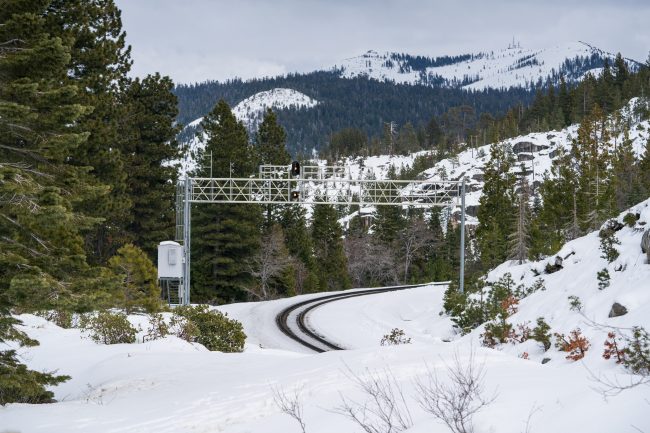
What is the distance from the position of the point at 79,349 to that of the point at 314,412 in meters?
8.63

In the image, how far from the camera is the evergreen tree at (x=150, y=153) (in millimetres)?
32688

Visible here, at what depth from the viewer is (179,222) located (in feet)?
102

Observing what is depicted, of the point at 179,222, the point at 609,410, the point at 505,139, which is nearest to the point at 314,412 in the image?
the point at 609,410

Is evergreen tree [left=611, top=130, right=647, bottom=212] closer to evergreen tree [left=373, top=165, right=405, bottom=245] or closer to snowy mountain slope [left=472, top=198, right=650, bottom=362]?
snowy mountain slope [left=472, top=198, right=650, bottom=362]

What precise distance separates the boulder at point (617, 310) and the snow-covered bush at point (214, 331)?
9892 millimetres

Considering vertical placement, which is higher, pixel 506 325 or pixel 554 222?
pixel 554 222

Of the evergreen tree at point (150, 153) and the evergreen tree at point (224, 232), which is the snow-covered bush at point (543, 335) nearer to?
the evergreen tree at point (150, 153)

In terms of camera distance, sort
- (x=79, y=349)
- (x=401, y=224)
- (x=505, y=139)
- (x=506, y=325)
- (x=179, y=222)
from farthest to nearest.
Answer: (x=505, y=139), (x=401, y=224), (x=179, y=222), (x=506, y=325), (x=79, y=349)

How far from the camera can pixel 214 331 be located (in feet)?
57.0

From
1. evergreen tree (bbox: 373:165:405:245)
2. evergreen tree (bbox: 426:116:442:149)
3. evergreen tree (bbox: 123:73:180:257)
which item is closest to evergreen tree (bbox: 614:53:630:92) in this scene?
evergreen tree (bbox: 426:116:442:149)

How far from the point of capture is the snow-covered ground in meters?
6.02

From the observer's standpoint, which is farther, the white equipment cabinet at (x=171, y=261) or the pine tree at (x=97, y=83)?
the white equipment cabinet at (x=171, y=261)

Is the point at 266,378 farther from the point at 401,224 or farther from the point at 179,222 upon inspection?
the point at 401,224

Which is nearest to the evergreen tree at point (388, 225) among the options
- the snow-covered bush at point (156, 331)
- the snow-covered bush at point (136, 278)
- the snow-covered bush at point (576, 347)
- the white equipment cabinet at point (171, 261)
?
the white equipment cabinet at point (171, 261)
